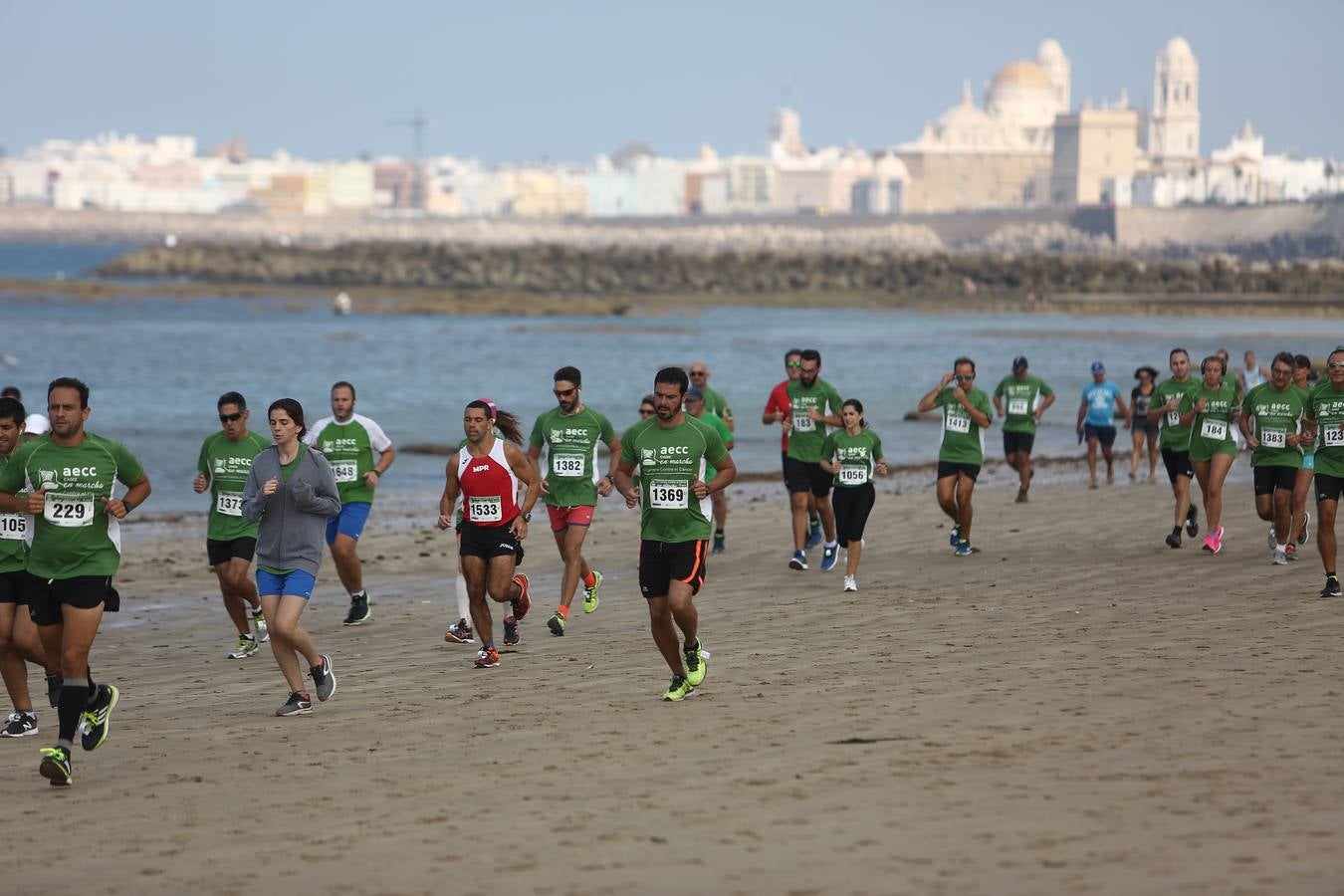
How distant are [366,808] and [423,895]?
106cm

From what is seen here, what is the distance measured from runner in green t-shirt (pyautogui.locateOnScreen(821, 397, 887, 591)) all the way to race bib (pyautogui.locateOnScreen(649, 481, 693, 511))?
4.12 m

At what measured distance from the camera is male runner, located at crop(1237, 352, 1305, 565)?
11.5 m

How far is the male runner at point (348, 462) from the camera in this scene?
1109 centimetres

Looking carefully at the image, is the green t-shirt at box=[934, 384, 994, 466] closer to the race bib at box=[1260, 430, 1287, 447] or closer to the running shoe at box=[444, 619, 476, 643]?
the race bib at box=[1260, 430, 1287, 447]

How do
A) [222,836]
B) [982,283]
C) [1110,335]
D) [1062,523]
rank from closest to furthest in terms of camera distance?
[222,836]
[1062,523]
[1110,335]
[982,283]

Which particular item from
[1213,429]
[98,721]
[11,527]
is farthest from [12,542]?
[1213,429]

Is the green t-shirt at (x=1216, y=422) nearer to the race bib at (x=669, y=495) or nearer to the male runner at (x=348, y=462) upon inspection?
the male runner at (x=348, y=462)

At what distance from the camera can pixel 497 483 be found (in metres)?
9.21

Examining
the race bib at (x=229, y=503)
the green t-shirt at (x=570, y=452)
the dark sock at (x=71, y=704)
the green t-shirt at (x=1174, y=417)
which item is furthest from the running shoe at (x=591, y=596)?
the green t-shirt at (x=1174, y=417)

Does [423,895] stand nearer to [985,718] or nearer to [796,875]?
[796,875]

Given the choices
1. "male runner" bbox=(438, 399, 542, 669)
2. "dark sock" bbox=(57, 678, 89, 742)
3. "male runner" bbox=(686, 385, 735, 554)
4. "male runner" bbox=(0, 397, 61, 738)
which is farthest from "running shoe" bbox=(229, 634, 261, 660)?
"male runner" bbox=(686, 385, 735, 554)

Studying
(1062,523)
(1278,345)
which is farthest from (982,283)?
(1062,523)

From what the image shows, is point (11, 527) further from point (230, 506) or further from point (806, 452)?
point (806, 452)

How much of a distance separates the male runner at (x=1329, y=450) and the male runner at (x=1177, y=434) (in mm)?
2547
